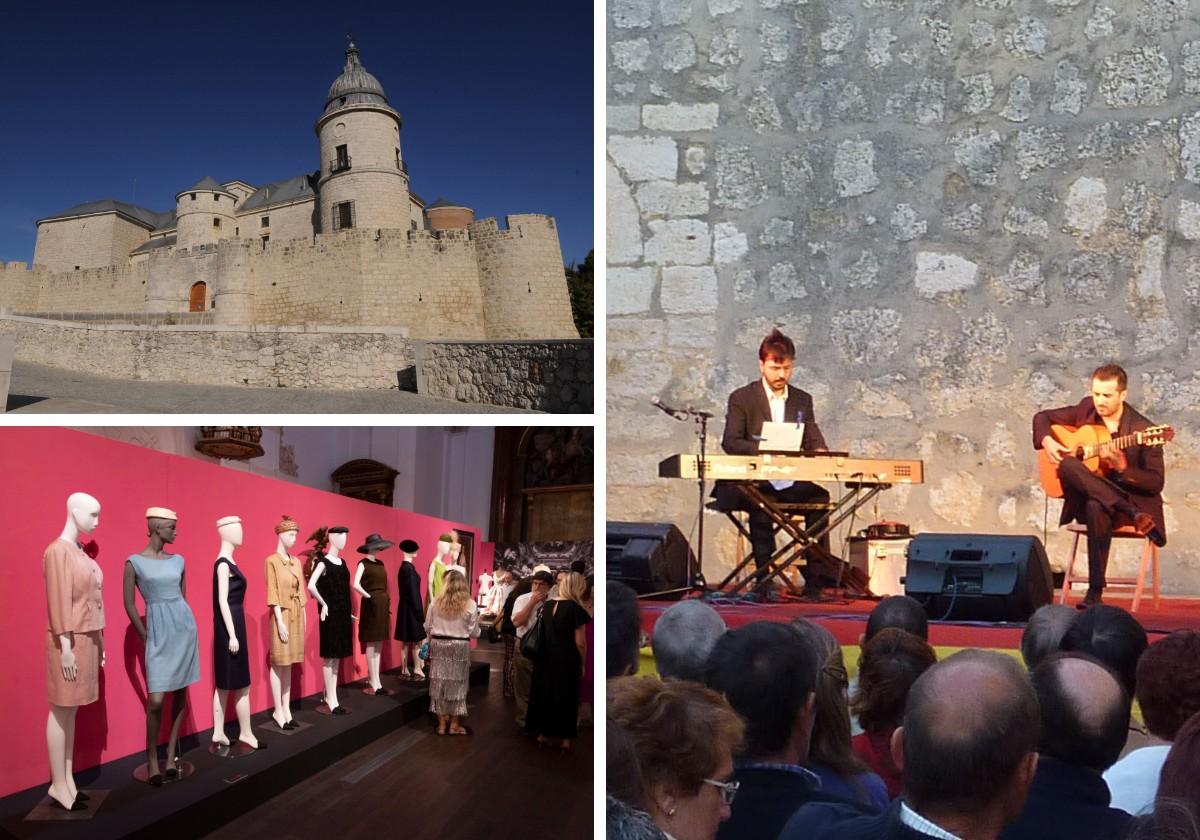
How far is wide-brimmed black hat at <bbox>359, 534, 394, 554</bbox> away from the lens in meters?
2.81

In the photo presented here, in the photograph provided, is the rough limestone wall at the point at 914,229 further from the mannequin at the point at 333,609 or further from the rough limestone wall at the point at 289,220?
the rough limestone wall at the point at 289,220

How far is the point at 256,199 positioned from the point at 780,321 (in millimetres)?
2231

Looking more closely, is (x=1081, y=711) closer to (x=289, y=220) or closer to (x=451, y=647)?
(x=451, y=647)

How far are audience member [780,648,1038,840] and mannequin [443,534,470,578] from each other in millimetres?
1322

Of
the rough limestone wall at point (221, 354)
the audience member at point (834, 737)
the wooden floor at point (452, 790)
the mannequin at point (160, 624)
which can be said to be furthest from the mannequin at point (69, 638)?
the audience member at point (834, 737)

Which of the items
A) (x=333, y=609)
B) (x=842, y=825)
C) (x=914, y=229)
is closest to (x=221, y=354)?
(x=333, y=609)

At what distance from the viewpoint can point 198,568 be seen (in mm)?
2334

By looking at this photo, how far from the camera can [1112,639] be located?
2578 millimetres

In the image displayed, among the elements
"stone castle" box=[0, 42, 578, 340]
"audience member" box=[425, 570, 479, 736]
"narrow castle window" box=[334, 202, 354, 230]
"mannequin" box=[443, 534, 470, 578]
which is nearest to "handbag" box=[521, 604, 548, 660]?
"audience member" box=[425, 570, 479, 736]

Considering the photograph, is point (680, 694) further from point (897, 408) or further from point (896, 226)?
point (896, 226)

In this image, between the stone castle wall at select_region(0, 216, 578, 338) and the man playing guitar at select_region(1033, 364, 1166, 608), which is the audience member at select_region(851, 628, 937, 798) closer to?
the man playing guitar at select_region(1033, 364, 1166, 608)

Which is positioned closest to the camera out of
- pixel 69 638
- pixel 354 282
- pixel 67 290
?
pixel 69 638

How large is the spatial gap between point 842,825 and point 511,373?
1.87m

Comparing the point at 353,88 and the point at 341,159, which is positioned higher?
the point at 353,88
